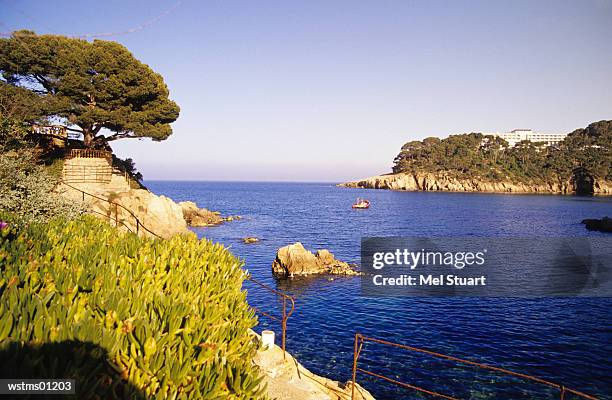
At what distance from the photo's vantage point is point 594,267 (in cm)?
3694

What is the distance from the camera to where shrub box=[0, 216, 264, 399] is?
139 inches

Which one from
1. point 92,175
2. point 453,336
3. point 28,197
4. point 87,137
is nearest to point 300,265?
point 453,336

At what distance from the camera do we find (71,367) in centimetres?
318

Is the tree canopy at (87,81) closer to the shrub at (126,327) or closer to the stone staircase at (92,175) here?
the stone staircase at (92,175)

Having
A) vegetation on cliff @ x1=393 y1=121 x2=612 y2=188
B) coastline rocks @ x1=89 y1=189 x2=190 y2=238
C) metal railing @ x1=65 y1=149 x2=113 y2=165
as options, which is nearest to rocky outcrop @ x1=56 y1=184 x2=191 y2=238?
coastline rocks @ x1=89 y1=189 x2=190 y2=238

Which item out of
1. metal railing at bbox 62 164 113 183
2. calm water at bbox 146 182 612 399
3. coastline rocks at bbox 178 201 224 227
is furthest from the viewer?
coastline rocks at bbox 178 201 224 227

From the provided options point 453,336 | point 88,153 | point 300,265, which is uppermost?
point 88,153

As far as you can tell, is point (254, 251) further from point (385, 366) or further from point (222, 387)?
point (222, 387)

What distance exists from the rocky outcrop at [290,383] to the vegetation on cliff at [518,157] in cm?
17133

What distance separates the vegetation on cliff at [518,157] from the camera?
14938cm

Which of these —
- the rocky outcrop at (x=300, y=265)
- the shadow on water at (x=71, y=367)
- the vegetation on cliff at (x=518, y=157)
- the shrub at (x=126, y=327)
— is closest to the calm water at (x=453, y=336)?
the rocky outcrop at (x=300, y=265)

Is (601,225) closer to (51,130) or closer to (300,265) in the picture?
(300,265)

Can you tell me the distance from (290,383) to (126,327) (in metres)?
5.38

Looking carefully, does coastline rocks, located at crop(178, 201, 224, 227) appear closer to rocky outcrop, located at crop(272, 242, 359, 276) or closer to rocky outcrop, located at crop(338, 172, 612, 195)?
rocky outcrop, located at crop(272, 242, 359, 276)
